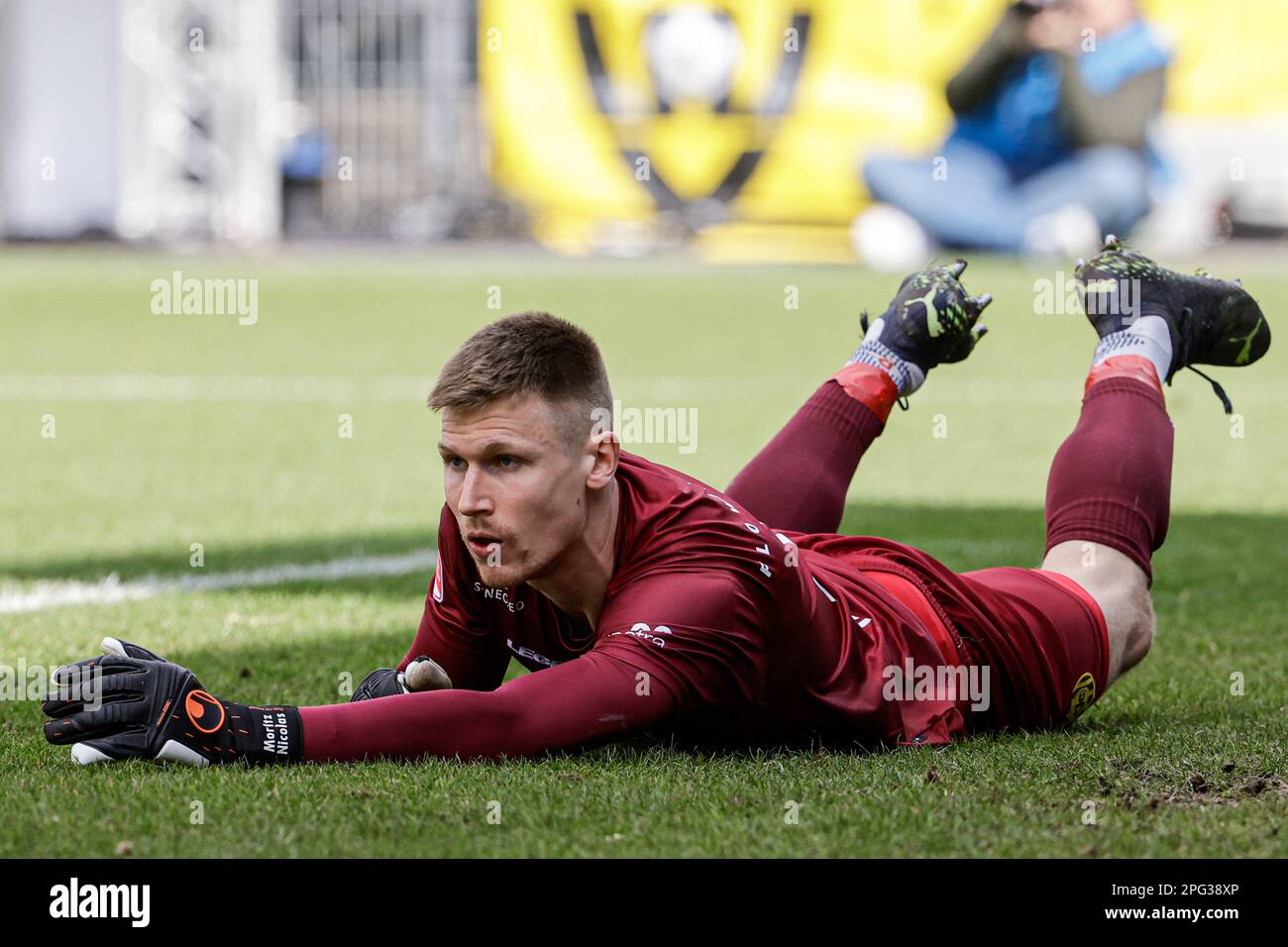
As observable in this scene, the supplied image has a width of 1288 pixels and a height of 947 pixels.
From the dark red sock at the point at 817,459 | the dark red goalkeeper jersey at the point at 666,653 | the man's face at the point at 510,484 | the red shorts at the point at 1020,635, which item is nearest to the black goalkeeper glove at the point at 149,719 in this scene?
the dark red goalkeeper jersey at the point at 666,653

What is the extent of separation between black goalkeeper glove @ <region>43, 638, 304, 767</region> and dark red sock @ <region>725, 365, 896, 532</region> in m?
1.94

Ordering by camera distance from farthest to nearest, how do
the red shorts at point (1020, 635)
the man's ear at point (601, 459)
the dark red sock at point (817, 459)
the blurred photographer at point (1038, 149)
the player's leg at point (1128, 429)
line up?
the blurred photographer at point (1038, 149) → the dark red sock at point (817, 459) → the player's leg at point (1128, 429) → the red shorts at point (1020, 635) → the man's ear at point (601, 459)

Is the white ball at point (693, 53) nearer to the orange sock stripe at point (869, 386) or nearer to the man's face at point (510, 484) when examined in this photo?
the orange sock stripe at point (869, 386)

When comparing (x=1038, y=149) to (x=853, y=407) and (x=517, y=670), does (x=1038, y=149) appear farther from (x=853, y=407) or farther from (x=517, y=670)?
(x=517, y=670)

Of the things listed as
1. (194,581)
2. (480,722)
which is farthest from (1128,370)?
(194,581)

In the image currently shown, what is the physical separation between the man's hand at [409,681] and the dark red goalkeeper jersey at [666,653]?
7 centimetres

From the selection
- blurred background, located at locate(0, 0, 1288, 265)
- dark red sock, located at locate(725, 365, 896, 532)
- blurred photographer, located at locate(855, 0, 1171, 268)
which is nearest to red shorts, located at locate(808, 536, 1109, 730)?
dark red sock, located at locate(725, 365, 896, 532)

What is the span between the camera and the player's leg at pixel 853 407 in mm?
5629

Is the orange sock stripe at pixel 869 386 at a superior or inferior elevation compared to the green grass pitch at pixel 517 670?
superior

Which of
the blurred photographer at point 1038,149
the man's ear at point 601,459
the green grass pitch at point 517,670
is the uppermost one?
the blurred photographer at point 1038,149

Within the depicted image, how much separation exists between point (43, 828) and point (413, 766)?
83 centimetres

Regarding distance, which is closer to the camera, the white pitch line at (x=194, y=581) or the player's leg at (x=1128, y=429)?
the player's leg at (x=1128, y=429)

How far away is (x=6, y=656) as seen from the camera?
609cm

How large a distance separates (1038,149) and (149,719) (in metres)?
42.1
